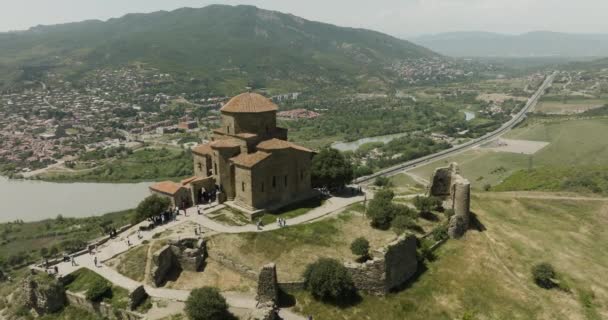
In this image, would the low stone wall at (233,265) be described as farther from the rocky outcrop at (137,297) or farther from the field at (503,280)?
the rocky outcrop at (137,297)

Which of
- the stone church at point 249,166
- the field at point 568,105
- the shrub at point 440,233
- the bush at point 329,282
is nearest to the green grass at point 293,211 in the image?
the stone church at point 249,166

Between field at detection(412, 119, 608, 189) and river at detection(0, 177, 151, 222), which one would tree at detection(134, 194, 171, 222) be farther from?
field at detection(412, 119, 608, 189)

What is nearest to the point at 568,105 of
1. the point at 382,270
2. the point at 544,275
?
the point at 544,275

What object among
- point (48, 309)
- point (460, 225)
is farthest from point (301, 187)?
point (48, 309)

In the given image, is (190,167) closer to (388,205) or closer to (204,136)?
(204,136)

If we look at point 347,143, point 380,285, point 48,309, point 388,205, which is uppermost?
point 388,205

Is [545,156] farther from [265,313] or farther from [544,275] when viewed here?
[265,313]
